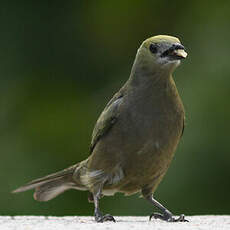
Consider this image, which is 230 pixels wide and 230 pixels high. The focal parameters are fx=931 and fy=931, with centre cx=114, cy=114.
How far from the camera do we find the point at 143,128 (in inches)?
273

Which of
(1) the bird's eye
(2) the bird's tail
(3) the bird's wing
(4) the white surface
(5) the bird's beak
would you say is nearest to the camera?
(4) the white surface

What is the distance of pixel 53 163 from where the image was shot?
913 centimetres

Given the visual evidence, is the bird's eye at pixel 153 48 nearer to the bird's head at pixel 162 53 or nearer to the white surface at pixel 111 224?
the bird's head at pixel 162 53

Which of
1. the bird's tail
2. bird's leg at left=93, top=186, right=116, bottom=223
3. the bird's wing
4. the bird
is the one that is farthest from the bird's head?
the bird's tail

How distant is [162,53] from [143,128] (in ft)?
1.89

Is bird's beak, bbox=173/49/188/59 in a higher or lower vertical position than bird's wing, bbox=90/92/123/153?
higher

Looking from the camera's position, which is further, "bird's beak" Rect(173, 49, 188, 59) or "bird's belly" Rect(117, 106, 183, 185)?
"bird's belly" Rect(117, 106, 183, 185)

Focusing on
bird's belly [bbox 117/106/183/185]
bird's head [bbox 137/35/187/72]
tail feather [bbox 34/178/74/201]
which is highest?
bird's head [bbox 137/35/187/72]

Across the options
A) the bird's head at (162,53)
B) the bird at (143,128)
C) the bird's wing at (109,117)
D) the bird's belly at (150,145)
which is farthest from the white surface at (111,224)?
the bird's head at (162,53)

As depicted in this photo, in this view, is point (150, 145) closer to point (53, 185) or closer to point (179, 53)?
point (179, 53)

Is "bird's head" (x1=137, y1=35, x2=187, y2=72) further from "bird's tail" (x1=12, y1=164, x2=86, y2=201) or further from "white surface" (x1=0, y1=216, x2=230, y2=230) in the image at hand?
"bird's tail" (x1=12, y1=164, x2=86, y2=201)

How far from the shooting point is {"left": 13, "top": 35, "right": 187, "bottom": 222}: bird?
6.93 metres

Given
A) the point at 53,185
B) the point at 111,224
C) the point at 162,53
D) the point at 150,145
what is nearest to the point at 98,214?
the point at 111,224

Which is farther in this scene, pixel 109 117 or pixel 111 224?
pixel 109 117
